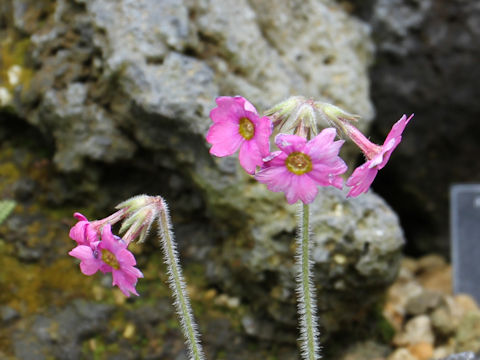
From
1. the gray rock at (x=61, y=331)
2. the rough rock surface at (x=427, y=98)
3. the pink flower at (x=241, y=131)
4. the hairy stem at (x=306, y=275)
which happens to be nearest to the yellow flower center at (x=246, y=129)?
the pink flower at (x=241, y=131)

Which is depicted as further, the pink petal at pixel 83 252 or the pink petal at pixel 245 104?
the pink petal at pixel 83 252

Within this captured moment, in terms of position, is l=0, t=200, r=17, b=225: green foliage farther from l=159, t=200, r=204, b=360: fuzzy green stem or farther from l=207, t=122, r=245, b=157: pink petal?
l=207, t=122, r=245, b=157: pink petal

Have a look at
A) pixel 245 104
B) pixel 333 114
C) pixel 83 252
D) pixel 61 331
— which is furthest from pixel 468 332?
pixel 83 252

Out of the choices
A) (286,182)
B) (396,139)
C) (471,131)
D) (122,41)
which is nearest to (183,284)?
(286,182)

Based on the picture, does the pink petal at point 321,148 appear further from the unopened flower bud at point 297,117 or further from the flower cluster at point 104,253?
the flower cluster at point 104,253

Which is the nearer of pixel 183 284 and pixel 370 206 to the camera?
pixel 183 284

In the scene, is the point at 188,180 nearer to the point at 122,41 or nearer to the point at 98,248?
the point at 122,41

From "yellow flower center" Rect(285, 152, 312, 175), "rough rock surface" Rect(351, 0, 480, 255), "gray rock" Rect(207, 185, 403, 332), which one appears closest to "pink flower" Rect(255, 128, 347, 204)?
"yellow flower center" Rect(285, 152, 312, 175)
